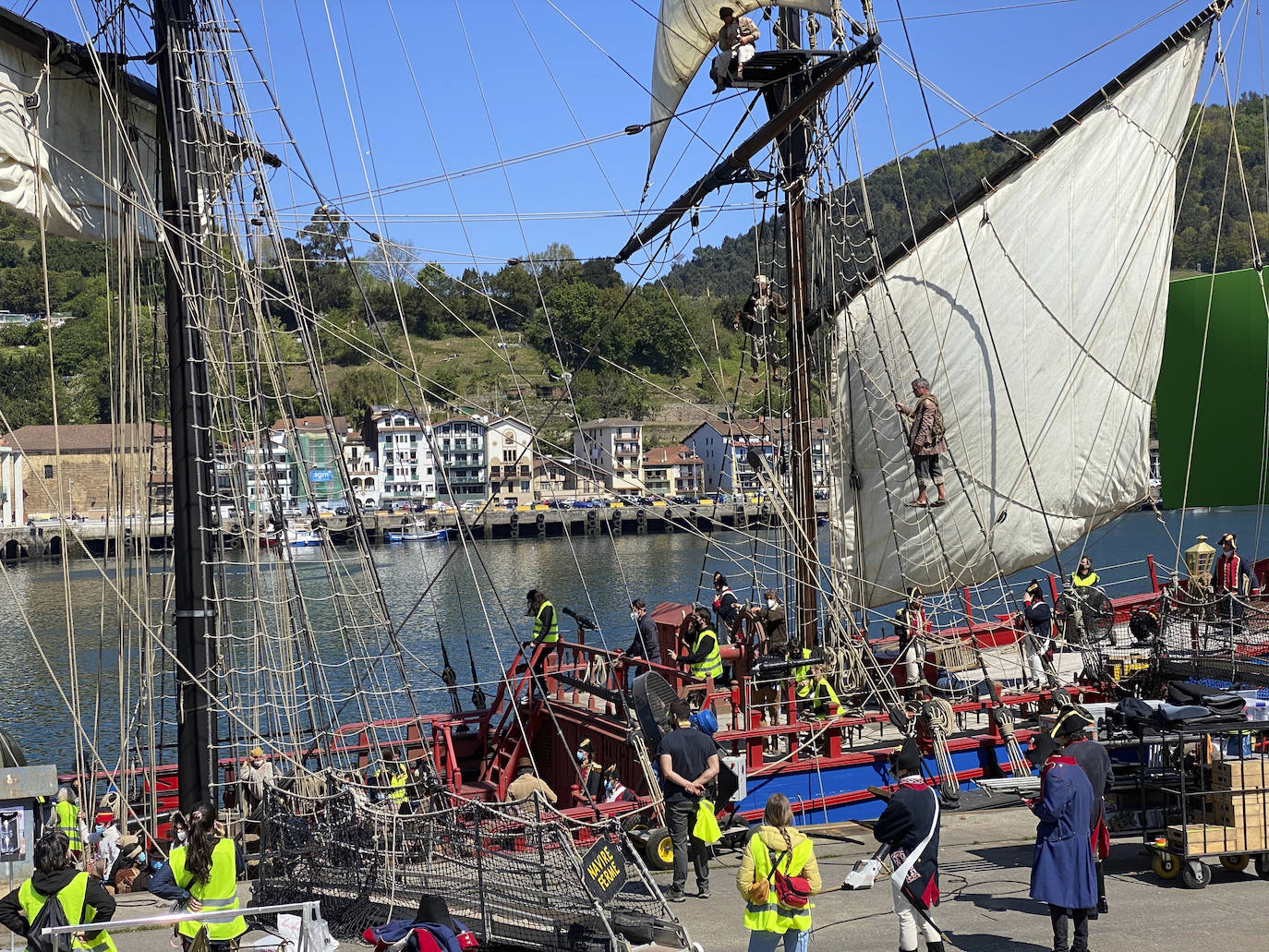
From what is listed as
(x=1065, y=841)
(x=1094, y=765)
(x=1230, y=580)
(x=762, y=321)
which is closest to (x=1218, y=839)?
(x=1094, y=765)

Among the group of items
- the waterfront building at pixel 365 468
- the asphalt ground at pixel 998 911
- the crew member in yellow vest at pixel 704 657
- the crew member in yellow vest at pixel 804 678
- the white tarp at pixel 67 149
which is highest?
the white tarp at pixel 67 149

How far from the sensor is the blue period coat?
27.4 feet

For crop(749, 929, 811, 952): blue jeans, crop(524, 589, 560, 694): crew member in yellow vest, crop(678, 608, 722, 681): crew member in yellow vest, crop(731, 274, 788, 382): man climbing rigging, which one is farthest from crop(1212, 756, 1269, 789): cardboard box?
crop(731, 274, 788, 382): man climbing rigging

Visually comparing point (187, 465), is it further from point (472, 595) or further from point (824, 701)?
point (472, 595)

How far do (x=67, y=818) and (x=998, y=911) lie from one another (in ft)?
26.7

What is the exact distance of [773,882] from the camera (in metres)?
7.82

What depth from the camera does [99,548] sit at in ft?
317

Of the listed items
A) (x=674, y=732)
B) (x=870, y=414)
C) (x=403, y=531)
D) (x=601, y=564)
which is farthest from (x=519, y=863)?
(x=403, y=531)

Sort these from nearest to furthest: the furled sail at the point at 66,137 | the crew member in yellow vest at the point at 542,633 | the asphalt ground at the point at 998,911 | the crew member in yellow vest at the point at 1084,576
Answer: the asphalt ground at the point at 998,911 → the furled sail at the point at 66,137 → the crew member in yellow vest at the point at 542,633 → the crew member in yellow vest at the point at 1084,576

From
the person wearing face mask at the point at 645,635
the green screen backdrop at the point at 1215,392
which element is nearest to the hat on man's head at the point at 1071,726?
the person wearing face mask at the point at 645,635

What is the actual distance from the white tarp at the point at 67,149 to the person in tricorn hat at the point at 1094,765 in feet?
33.3

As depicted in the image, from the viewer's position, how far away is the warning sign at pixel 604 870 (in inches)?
358

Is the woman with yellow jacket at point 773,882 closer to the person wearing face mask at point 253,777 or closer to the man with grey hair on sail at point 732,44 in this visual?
the person wearing face mask at point 253,777

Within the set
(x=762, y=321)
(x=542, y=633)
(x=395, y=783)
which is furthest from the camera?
(x=762, y=321)
